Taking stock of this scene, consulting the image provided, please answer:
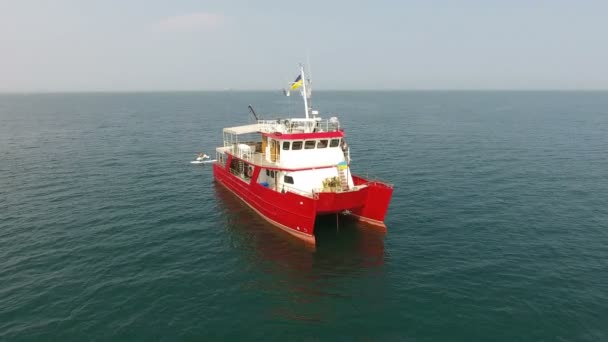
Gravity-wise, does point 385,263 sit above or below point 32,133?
below

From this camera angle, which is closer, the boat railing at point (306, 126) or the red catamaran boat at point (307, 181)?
the red catamaran boat at point (307, 181)

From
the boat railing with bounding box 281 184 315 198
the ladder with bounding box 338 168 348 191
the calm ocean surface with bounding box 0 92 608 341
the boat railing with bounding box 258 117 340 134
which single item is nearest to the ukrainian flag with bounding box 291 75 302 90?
the boat railing with bounding box 258 117 340 134

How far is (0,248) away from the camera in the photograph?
75.5 ft

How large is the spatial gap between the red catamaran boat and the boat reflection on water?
1138 mm

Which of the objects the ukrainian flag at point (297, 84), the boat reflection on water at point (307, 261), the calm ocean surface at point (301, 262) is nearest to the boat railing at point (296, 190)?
the boat reflection on water at point (307, 261)


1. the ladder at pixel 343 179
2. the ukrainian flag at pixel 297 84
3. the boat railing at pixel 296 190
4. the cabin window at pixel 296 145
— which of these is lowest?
the boat railing at pixel 296 190

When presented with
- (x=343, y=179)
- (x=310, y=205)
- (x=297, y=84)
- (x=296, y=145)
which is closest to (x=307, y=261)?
(x=310, y=205)

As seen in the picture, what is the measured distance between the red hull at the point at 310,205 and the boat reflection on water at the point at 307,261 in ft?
2.57

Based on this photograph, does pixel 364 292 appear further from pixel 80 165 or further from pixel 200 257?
pixel 80 165

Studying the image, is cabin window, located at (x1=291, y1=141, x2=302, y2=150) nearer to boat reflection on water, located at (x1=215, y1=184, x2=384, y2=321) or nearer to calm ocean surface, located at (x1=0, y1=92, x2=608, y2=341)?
boat reflection on water, located at (x1=215, y1=184, x2=384, y2=321)

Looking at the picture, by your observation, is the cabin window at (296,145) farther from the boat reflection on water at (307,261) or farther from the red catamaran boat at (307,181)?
the boat reflection on water at (307,261)

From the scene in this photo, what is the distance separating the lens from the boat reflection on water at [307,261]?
18172 mm

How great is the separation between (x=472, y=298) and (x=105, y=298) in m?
18.4

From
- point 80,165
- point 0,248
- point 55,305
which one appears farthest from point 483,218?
point 80,165
